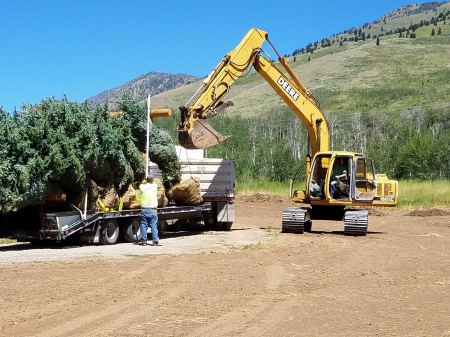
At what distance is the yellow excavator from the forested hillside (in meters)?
22.1

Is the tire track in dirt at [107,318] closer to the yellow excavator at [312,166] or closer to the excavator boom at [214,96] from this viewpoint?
the excavator boom at [214,96]

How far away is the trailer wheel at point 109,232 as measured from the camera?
1828cm

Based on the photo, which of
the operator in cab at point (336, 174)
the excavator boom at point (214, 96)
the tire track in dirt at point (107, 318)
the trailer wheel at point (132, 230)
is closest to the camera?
the tire track in dirt at point (107, 318)

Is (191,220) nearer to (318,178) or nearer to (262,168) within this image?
(318,178)

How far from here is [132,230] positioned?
19.3 metres

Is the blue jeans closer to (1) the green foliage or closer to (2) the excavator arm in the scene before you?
→ (1) the green foliage

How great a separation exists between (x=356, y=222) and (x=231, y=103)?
16.7ft

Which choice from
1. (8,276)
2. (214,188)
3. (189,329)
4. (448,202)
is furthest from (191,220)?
(448,202)

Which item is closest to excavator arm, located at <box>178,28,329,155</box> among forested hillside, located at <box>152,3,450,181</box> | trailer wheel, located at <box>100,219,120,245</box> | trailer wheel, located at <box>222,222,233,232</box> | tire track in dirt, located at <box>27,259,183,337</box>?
trailer wheel, located at <box>100,219,120,245</box>

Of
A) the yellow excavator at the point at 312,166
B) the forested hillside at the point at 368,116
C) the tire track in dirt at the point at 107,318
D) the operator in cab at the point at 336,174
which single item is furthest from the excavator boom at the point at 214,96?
the forested hillside at the point at 368,116

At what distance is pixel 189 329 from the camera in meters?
8.50

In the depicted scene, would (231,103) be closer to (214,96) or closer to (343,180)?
(214,96)

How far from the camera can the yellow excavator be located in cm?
2125

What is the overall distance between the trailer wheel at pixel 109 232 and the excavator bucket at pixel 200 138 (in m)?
3.47
